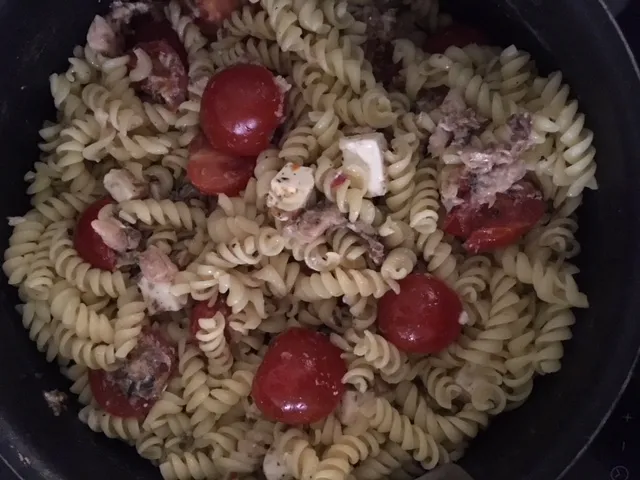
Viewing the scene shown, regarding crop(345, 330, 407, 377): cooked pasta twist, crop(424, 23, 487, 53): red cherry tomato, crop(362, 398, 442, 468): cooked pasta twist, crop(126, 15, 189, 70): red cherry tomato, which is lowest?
crop(362, 398, 442, 468): cooked pasta twist

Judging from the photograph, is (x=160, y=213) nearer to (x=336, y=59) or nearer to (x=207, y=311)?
(x=207, y=311)

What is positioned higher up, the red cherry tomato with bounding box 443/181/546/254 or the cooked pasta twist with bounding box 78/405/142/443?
the red cherry tomato with bounding box 443/181/546/254

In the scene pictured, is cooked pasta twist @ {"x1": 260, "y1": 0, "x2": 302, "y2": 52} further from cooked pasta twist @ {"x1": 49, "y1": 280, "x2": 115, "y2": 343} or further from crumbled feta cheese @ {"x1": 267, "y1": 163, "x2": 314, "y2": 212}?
cooked pasta twist @ {"x1": 49, "y1": 280, "x2": 115, "y2": 343}

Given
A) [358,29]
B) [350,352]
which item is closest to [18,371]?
[350,352]

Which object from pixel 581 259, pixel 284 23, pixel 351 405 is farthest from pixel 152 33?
pixel 581 259

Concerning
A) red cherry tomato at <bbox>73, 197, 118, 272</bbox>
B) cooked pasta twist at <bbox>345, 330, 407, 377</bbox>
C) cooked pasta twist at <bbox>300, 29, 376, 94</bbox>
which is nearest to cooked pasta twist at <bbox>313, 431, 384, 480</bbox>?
cooked pasta twist at <bbox>345, 330, 407, 377</bbox>

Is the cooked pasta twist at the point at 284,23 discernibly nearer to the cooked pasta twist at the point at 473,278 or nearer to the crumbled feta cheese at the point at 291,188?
the crumbled feta cheese at the point at 291,188

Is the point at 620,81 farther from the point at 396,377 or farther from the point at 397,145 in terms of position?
the point at 396,377
